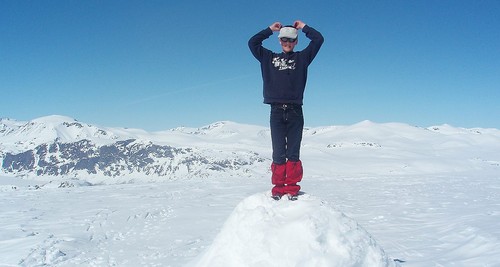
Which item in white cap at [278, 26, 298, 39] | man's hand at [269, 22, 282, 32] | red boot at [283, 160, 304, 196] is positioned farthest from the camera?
man's hand at [269, 22, 282, 32]

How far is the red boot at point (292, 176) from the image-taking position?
16.4 ft

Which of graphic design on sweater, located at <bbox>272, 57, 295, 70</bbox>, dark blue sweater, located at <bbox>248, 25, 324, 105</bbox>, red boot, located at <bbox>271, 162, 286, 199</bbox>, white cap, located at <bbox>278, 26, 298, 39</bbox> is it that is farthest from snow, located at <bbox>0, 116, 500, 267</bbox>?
white cap, located at <bbox>278, 26, 298, 39</bbox>

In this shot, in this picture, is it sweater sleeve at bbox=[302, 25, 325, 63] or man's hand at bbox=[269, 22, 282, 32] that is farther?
man's hand at bbox=[269, 22, 282, 32]

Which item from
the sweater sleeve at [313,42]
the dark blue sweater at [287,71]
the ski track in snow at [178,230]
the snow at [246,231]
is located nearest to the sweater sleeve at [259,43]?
the dark blue sweater at [287,71]

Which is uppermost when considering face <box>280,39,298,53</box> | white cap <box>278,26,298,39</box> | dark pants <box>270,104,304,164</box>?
white cap <box>278,26,298,39</box>

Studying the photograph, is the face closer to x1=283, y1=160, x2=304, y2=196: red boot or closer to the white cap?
the white cap

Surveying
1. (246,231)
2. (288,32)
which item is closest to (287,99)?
(288,32)

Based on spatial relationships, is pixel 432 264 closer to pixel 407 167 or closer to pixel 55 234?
pixel 55 234

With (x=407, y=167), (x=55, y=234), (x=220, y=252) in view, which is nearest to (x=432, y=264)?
A: (x=220, y=252)

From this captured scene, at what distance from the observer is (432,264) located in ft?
23.2

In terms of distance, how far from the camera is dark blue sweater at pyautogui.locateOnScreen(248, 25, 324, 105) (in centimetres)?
511

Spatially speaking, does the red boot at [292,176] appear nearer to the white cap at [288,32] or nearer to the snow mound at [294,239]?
the snow mound at [294,239]

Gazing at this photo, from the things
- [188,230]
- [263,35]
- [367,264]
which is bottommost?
[188,230]

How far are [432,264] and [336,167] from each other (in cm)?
12620
